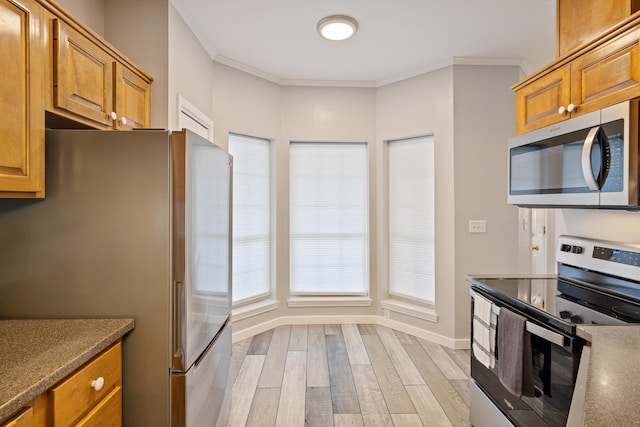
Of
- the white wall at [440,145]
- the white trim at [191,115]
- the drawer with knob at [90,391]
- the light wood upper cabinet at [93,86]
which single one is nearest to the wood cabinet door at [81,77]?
the light wood upper cabinet at [93,86]

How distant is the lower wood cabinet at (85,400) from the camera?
3.33 ft

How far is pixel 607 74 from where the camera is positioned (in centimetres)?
164

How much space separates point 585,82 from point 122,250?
2294mm

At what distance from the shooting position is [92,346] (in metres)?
1.22

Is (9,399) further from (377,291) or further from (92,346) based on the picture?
(377,291)

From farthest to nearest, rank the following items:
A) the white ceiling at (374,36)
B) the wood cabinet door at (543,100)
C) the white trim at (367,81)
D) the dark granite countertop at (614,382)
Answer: the white trim at (367,81) → the white ceiling at (374,36) → the wood cabinet door at (543,100) → the dark granite countertop at (614,382)

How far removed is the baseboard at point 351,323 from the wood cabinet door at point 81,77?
2.42 m

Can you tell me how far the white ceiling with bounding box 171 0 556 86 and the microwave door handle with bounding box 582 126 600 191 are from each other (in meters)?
1.41

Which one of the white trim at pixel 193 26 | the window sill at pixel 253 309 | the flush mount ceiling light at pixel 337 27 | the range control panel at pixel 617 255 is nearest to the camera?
the range control panel at pixel 617 255

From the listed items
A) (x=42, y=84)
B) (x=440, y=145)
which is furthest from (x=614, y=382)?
(x=440, y=145)

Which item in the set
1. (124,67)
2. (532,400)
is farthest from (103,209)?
(532,400)

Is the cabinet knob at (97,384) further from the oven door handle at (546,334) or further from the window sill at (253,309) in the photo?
the window sill at (253,309)

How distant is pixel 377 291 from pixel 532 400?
2481mm

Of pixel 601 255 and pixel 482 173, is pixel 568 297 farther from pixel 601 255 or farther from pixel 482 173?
pixel 482 173
